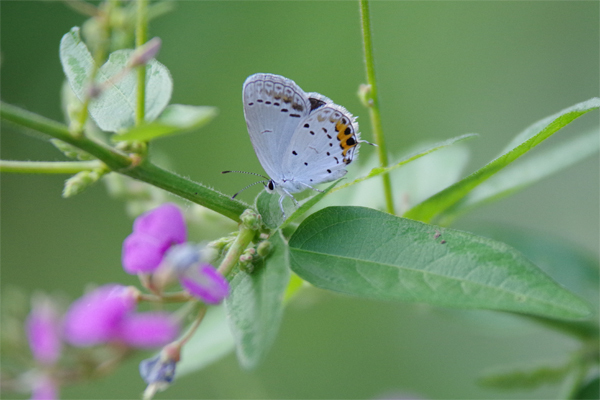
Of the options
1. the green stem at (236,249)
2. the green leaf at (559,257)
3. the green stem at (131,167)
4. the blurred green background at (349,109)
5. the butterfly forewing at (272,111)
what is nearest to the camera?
the green stem at (131,167)

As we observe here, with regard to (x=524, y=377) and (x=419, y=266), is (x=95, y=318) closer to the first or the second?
(x=419, y=266)

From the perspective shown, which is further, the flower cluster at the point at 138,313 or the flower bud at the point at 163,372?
the flower bud at the point at 163,372

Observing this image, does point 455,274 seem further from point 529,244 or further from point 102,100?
point 529,244

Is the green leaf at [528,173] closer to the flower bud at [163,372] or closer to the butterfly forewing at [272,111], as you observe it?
the butterfly forewing at [272,111]

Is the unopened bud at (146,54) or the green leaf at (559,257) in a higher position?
the unopened bud at (146,54)

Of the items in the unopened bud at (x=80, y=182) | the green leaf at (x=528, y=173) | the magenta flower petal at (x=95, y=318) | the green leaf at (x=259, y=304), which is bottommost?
the green leaf at (x=528, y=173)

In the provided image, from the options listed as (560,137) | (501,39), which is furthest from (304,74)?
(560,137)

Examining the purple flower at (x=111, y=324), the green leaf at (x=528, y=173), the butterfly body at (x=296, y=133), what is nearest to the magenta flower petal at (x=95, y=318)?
the purple flower at (x=111, y=324)
